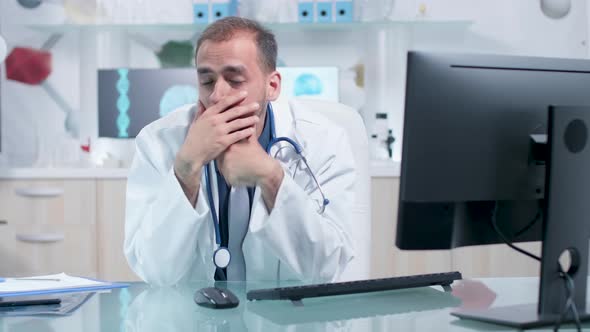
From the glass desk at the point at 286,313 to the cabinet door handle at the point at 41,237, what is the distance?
6.98ft

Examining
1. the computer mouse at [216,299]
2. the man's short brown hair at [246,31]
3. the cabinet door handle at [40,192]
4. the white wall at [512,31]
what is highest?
the white wall at [512,31]

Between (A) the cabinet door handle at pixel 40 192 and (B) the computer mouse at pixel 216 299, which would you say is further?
(A) the cabinet door handle at pixel 40 192

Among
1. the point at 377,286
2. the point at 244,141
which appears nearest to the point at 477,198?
the point at 377,286

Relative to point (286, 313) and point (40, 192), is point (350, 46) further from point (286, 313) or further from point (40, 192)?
point (286, 313)

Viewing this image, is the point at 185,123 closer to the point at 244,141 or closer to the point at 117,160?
the point at 244,141

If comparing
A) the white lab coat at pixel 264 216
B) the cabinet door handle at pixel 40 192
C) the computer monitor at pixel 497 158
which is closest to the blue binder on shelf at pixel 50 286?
the white lab coat at pixel 264 216

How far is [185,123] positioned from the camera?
1710 mm

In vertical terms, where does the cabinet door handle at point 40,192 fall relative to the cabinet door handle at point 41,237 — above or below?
above

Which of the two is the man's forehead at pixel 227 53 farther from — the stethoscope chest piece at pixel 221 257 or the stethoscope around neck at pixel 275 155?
the stethoscope chest piece at pixel 221 257

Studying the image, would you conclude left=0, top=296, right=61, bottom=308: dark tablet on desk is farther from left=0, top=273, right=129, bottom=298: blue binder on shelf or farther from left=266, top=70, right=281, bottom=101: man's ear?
left=266, top=70, right=281, bottom=101: man's ear

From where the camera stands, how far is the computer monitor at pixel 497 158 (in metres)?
1.03

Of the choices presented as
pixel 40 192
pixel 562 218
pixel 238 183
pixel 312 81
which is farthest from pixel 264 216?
pixel 312 81

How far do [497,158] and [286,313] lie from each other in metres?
0.38

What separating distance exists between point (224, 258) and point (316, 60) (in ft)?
8.46
